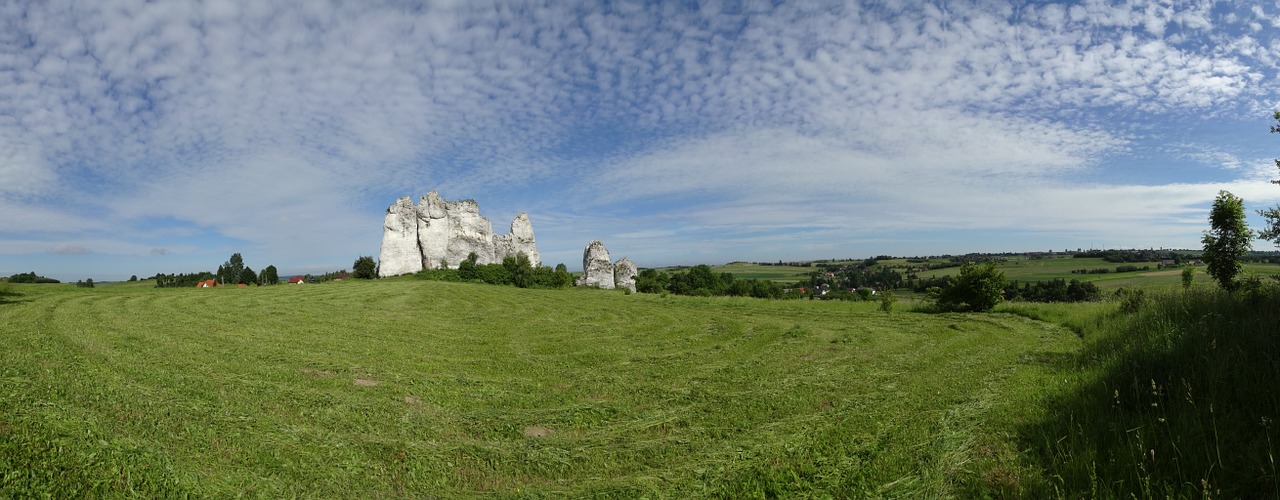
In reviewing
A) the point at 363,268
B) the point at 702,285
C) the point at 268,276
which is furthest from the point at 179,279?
the point at 702,285

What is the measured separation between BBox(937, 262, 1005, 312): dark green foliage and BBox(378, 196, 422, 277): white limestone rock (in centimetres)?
6156

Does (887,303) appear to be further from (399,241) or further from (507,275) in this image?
(399,241)

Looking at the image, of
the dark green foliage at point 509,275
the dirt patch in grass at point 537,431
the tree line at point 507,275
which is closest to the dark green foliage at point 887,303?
the dirt patch in grass at point 537,431

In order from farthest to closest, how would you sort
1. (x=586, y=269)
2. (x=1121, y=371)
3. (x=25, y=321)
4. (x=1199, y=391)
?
(x=586, y=269) < (x=25, y=321) < (x=1121, y=371) < (x=1199, y=391)

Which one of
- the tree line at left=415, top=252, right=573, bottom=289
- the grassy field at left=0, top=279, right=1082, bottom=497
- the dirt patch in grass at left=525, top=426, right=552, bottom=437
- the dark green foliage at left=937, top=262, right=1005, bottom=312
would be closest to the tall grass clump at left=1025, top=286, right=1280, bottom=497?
the grassy field at left=0, top=279, right=1082, bottom=497

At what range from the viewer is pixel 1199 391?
16.8ft

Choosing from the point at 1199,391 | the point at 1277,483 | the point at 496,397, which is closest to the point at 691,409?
the point at 496,397

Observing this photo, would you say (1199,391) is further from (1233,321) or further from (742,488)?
(742,488)

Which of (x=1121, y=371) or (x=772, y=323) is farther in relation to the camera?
(x=772, y=323)

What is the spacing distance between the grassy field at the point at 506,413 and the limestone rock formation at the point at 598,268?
1850 inches

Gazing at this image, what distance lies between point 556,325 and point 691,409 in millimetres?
10380

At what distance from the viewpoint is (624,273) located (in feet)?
203

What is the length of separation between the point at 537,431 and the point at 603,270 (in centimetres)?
5416

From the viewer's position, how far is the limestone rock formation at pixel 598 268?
59.8 metres
